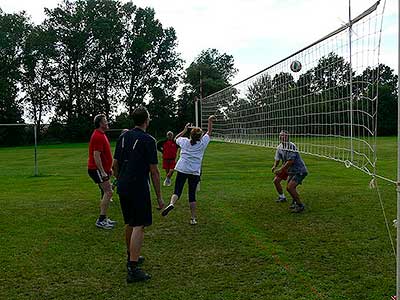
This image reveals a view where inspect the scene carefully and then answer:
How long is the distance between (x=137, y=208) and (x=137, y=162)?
506mm

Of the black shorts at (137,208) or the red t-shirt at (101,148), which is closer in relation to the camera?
the black shorts at (137,208)

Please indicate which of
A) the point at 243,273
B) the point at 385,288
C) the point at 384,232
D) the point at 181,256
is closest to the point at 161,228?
the point at 181,256

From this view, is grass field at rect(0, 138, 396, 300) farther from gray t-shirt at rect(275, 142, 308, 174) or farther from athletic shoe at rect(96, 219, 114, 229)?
gray t-shirt at rect(275, 142, 308, 174)

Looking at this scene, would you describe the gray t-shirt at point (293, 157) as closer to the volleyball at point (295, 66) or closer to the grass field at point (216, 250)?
the grass field at point (216, 250)

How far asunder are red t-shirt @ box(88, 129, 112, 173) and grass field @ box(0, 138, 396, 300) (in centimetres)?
101

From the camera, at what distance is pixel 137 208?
5.42 m

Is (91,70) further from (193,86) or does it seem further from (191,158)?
(191,158)

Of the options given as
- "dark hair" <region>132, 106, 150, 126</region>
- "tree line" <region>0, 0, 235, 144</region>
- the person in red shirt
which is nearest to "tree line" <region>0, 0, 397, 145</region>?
"tree line" <region>0, 0, 235, 144</region>

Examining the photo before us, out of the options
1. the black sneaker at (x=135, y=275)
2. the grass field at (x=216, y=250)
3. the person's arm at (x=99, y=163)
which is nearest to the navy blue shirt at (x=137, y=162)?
the black sneaker at (x=135, y=275)

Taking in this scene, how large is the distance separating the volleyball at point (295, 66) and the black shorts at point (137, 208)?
→ 150 inches

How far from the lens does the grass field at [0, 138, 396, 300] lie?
5094mm

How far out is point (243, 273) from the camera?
556 cm

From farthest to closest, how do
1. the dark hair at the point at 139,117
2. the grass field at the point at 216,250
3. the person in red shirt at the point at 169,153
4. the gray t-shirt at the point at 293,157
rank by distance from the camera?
the person in red shirt at the point at 169,153 < the gray t-shirt at the point at 293,157 < the dark hair at the point at 139,117 < the grass field at the point at 216,250

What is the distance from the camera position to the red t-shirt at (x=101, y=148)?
7727 millimetres
